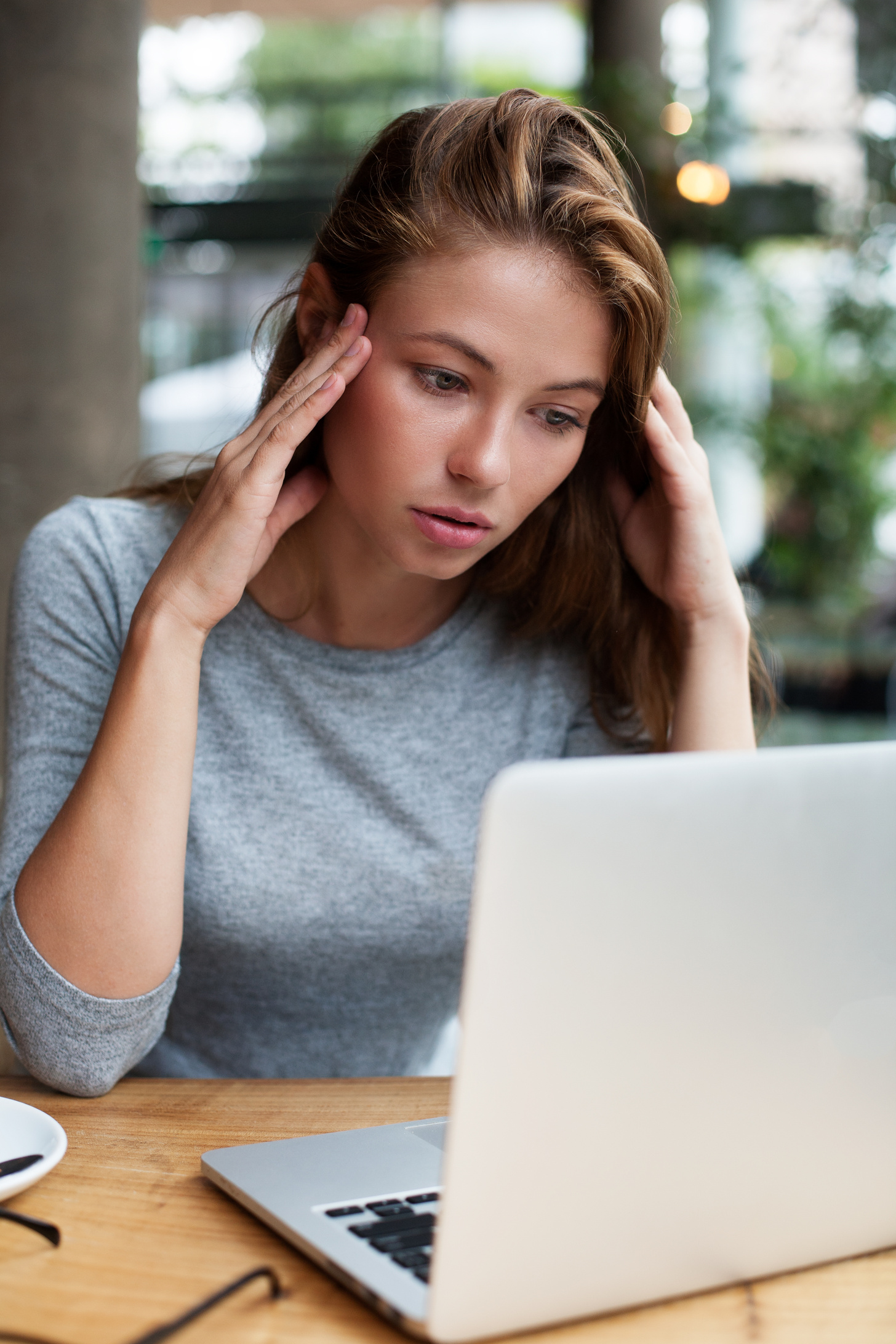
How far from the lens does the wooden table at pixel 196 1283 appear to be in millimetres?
615

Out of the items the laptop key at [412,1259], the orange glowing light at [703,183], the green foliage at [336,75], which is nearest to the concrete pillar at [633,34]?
the orange glowing light at [703,183]

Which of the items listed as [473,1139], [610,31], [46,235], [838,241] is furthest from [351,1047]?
[610,31]

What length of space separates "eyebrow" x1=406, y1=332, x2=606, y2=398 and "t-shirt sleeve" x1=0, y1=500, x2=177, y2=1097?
399 mm

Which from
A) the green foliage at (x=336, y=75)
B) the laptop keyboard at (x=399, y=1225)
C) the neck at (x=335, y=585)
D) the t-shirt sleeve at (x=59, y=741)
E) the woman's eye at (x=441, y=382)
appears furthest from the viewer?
the green foliage at (x=336, y=75)

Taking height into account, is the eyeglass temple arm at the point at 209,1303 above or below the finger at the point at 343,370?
below

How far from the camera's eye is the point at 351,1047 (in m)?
1.38

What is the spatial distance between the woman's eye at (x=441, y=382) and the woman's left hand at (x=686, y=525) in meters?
0.28

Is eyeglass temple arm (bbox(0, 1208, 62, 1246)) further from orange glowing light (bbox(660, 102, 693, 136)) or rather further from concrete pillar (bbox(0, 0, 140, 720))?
orange glowing light (bbox(660, 102, 693, 136))

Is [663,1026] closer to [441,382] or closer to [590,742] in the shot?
[441,382]

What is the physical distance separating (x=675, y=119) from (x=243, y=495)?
322 centimetres

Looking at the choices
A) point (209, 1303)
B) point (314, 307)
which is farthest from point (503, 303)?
point (209, 1303)

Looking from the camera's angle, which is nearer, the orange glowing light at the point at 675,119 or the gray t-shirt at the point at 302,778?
the gray t-shirt at the point at 302,778

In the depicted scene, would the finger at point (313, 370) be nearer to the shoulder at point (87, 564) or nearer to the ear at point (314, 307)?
the ear at point (314, 307)

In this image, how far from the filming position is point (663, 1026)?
59 centimetres
